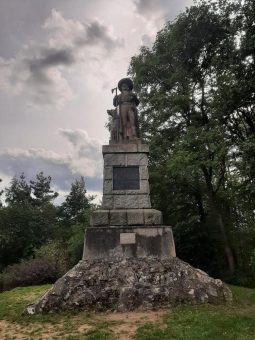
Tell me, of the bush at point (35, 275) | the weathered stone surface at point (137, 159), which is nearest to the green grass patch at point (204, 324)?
the weathered stone surface at point (137, 159)

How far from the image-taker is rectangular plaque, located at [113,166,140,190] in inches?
465

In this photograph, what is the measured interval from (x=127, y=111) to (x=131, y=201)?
366 centimetres

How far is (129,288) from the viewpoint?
9.42 metres

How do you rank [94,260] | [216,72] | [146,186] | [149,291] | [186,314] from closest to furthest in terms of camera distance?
[186,314], [149,291], [94,260], [146,186], [216,72]

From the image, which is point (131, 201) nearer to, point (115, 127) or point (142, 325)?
point (115, 127)

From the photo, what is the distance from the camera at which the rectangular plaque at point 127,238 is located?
1073 cm

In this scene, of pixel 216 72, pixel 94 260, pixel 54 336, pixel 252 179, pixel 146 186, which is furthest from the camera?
pixel 216 72

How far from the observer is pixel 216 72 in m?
19.9

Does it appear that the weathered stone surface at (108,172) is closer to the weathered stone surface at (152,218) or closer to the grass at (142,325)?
the weathered stone surface at (152,218)

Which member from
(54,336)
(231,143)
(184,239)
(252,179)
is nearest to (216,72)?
(231,143)

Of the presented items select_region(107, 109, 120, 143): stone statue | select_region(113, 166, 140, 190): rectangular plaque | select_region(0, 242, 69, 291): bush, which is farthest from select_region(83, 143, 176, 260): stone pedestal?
select_region(0, 242, 69, 291): bush

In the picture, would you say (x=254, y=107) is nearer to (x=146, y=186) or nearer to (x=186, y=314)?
(x=146, y=186)

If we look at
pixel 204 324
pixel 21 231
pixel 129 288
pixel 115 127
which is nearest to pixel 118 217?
pixel 129 288

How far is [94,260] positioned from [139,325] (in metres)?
3.03
